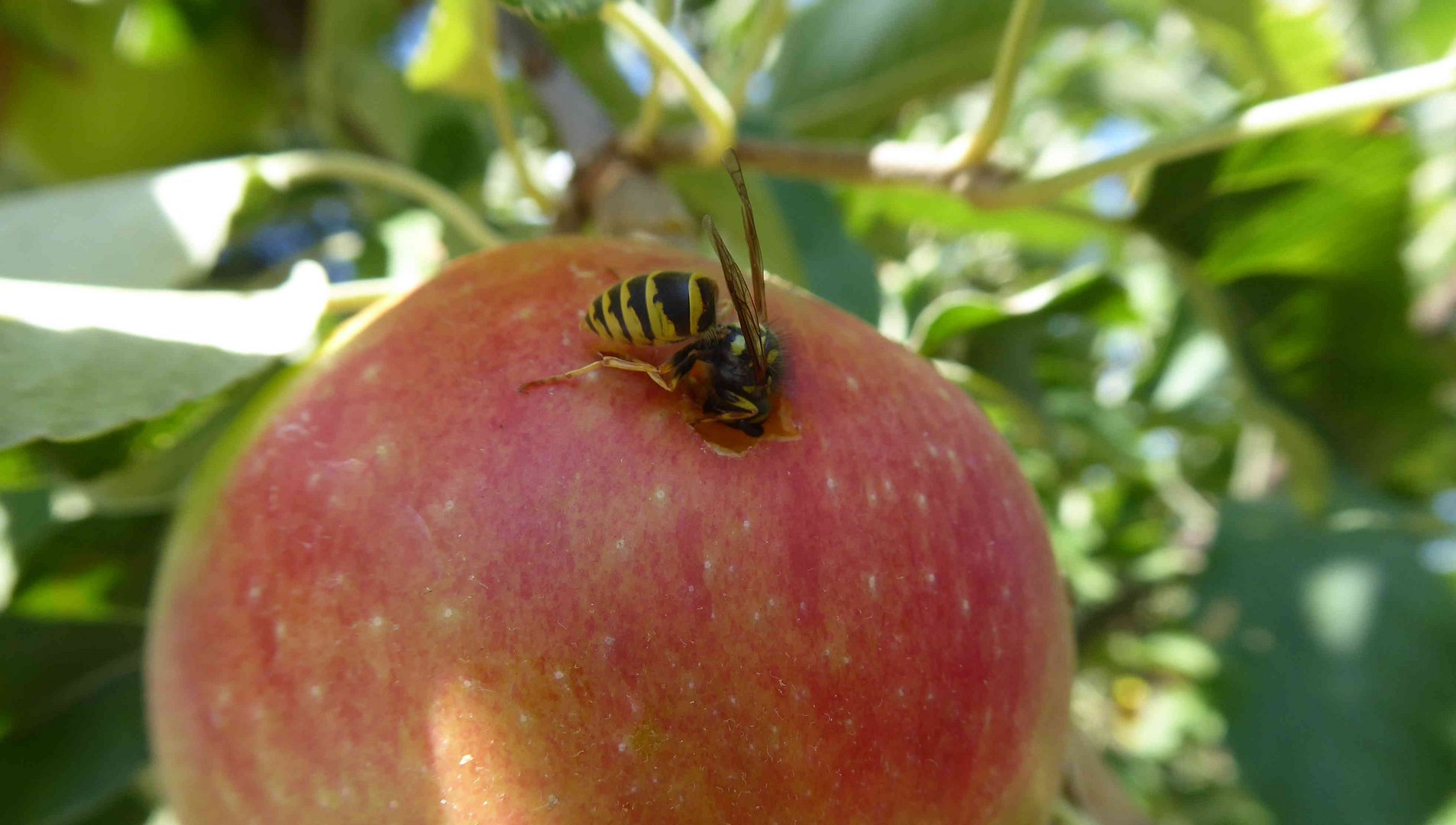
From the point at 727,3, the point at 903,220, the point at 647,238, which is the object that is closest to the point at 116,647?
the point at 647,238

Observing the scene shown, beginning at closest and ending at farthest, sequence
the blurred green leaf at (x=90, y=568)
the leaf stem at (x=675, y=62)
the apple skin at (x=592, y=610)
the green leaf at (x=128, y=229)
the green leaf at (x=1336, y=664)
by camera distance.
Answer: the apple skin at (x=592, y=610) < the green leaf at (x=128, y=229) < the leaf stem at (x=675, y=62) < the blurred green leaf at (x=90, y=568) < the green leaf at (x=1336, y=664)

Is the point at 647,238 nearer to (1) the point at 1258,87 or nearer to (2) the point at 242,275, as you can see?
(1) the point at 1258,87

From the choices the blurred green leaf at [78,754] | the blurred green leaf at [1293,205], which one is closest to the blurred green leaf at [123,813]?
the blurred green leaf at [78,754]

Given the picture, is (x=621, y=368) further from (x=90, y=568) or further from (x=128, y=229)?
(x=90, y=568)

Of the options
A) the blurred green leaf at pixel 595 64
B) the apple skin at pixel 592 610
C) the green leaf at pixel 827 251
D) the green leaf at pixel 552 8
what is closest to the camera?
the apple skin at pixel 592 610

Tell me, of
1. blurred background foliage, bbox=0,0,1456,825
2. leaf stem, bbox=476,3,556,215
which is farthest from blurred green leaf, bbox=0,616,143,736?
leaf stem, bbox=476,3,556,215

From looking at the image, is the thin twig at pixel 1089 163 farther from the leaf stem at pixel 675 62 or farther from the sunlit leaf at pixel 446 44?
the sunlit leaf at pixel 446 44

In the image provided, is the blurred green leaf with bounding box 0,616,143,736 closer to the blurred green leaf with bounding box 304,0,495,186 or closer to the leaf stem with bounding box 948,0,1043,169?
the blurred green leaf with bounding box 304,0,495,186
